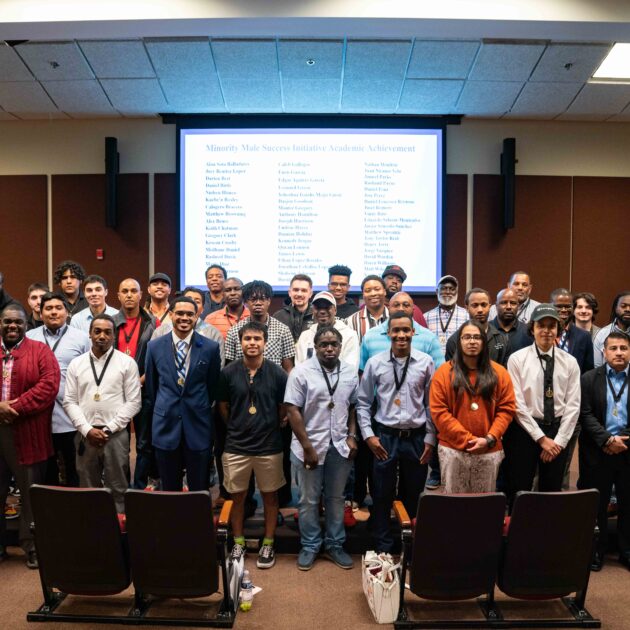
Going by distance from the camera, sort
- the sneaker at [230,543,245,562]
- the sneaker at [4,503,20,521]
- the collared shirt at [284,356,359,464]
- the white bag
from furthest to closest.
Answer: the sneaker at [4,503,20,521], the collared shirt at [284,356,359,464], the sneaker at [230,543,245,562], the white bag

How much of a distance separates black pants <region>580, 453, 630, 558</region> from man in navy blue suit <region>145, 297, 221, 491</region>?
7.27ft

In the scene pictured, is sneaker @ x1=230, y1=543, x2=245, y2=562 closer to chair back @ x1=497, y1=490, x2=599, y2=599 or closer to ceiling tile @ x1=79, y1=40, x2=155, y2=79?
chair back @ x1=497, y1=490, x2=599, y2=599

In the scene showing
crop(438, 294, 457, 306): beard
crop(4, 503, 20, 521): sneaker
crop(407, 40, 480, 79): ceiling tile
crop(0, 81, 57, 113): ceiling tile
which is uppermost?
crop(407, 40, 480, 79): ceiling tile

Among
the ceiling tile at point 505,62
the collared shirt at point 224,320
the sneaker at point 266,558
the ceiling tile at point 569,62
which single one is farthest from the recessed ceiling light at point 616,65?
the sneaker at point 266,558

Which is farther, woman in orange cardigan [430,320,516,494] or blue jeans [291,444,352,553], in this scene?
blue jeans [291,444,352,553]

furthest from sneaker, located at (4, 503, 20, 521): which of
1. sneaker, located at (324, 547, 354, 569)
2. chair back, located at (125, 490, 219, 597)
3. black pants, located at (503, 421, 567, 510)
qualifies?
black pants, located at (503, 421, 567, 510)

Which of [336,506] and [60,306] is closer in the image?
[336,506]

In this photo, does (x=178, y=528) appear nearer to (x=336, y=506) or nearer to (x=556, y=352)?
(x=336, y=506)

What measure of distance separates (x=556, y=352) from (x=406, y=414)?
3.15 feet

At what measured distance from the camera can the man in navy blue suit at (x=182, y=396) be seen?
3305 millimetres

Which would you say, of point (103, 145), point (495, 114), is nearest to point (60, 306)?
point (103, 145)

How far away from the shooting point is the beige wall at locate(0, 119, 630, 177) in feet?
22.0

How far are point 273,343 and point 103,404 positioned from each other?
1.08 meters

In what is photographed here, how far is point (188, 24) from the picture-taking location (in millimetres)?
4066
